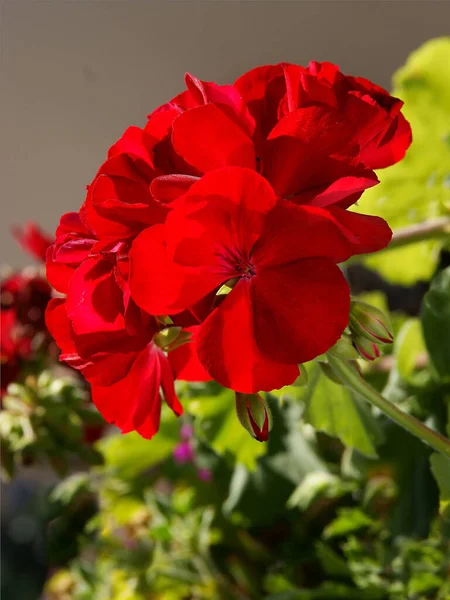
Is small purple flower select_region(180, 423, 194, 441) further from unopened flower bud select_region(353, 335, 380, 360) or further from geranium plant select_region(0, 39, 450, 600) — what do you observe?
unopened flower bud select_region(353, 335, 380, 360)

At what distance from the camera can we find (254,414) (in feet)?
0.91

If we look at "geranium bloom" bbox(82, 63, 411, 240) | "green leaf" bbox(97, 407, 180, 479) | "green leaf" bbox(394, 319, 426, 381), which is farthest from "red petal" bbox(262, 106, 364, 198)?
"green leaf" bbox(97, 407, 180, 479)

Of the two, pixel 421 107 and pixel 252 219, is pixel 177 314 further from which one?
pixel 421 107

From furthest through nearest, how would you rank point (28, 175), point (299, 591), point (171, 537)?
point (28, 175)
point (171, 537)
point (299, 591)

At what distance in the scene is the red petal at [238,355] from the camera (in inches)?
9.8

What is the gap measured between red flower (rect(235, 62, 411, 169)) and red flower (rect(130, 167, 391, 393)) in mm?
43

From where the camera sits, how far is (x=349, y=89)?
0.29m

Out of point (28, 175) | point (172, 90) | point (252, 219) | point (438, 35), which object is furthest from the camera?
point (28, 175)

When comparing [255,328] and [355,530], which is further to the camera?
[355,530]

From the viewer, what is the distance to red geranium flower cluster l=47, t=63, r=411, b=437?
238 mm

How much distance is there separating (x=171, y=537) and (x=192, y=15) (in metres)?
0.65

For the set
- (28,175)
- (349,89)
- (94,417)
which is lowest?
(94,417)

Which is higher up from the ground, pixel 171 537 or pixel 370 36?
pixel 370 36

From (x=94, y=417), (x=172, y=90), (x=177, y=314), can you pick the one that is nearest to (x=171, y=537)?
(x=94, y=417)
